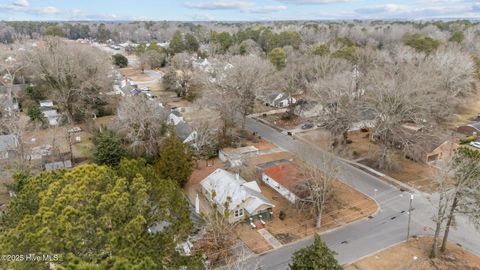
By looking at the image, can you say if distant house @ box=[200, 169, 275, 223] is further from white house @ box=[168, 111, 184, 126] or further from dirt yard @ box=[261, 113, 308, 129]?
dirt yard @ box=[261, 113, 308, 129]

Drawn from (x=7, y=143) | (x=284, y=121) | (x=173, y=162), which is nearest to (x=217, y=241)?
(x=173, y=162)

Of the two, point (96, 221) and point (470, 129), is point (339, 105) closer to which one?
point (470, 129)

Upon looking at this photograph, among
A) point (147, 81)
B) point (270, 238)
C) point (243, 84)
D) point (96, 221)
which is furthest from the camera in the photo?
point (147, 81)

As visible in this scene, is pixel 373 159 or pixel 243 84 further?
pixel 243 84

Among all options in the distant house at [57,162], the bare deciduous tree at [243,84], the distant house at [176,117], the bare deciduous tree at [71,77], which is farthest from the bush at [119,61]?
the distant house at [57,162]

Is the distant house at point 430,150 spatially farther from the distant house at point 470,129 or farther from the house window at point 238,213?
the house window at point 238,213

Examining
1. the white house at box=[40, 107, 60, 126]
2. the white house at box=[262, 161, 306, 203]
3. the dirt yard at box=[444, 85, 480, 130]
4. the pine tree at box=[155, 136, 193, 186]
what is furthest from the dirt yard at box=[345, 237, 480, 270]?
the white house at box=[40, 107, 60, 126]
